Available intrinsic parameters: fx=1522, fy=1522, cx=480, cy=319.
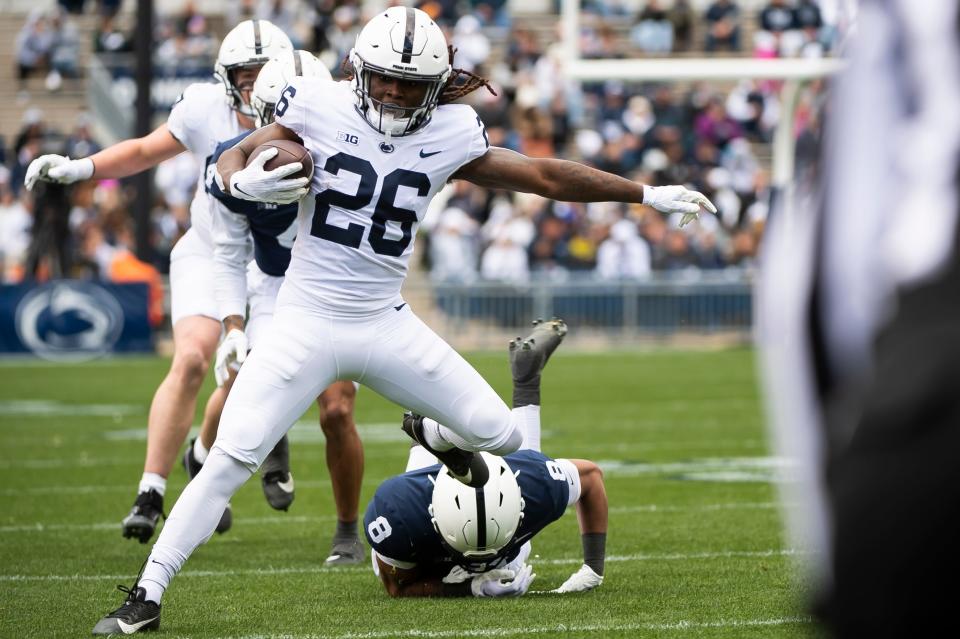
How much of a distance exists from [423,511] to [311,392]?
578 mm


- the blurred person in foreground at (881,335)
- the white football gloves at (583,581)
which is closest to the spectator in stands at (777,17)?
the white football gloves at (583,581)

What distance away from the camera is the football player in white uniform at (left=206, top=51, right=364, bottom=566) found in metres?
5.32

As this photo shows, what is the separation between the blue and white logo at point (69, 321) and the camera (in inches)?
631

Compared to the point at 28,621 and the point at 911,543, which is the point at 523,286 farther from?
the point at 911,543

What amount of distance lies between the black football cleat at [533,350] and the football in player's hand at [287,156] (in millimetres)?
1298

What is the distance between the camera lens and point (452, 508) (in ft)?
14.5

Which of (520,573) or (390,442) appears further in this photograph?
(390,442)

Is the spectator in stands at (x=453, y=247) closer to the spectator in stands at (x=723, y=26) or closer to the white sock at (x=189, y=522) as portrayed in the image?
the spectator in stands at (x=723, y=26)

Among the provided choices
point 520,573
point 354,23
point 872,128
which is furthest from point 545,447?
point 354,23

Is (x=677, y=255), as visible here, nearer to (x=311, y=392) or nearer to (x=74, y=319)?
(x=74, y=319)

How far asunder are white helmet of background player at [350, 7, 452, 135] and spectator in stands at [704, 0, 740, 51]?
9.57 meters

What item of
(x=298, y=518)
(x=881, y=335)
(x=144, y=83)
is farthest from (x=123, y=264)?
(x=881, y=335)

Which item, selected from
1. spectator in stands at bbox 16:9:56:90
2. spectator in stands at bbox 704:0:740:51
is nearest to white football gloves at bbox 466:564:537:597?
spectator in stands at bbox 704:0:740:51

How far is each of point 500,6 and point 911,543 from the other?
69.3ft
